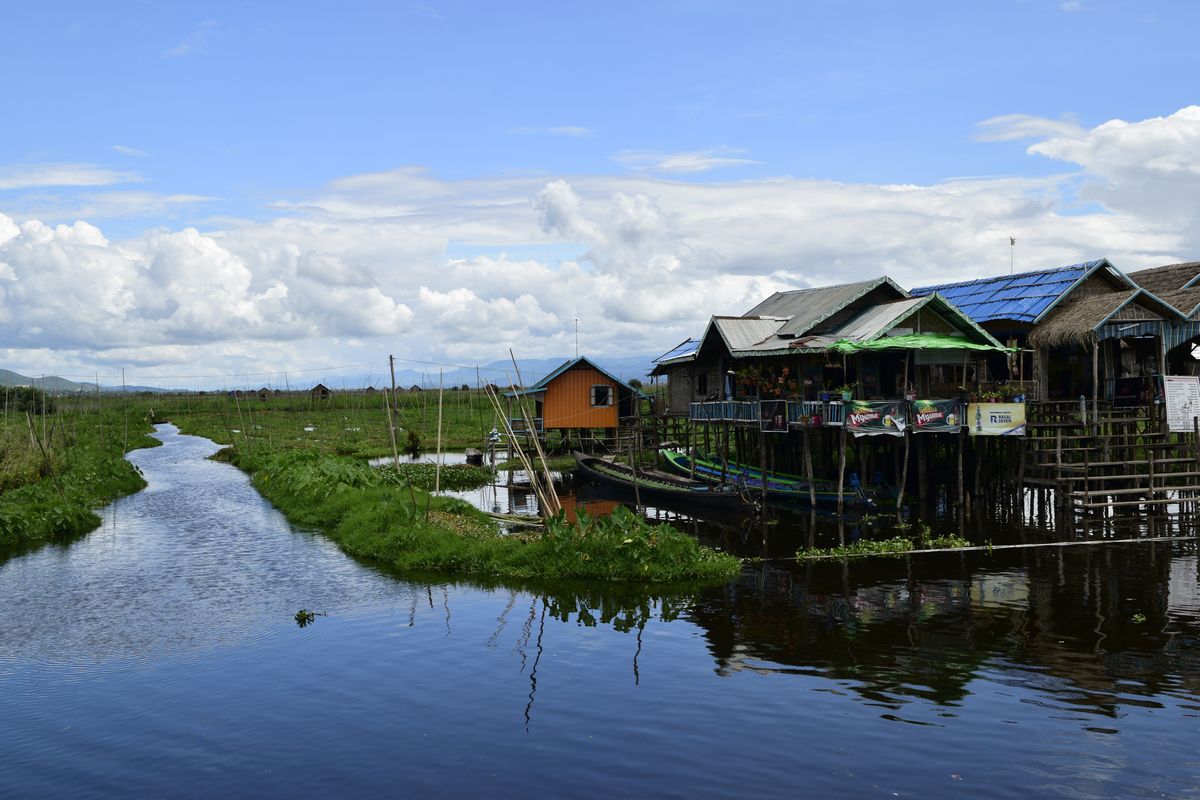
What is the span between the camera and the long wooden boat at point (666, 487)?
A: 28344 millimetres

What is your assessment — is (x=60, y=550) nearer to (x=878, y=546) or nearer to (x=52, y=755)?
(x=52, y=755)

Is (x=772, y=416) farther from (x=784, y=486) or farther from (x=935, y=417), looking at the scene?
(x=935, y=417)

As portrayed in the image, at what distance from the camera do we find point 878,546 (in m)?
21.4

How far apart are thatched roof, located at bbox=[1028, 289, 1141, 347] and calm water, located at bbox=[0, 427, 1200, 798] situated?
8.12 m

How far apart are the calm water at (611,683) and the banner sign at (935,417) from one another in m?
5.80

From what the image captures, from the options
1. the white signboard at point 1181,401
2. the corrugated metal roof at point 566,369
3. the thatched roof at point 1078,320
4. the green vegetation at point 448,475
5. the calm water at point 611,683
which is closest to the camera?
the calm water at point 611,683

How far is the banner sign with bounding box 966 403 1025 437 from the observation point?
85.7 feet

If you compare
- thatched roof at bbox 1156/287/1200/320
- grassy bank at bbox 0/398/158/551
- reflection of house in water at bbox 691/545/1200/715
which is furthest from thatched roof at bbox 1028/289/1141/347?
grassy bank at bbox 0/398/158/551

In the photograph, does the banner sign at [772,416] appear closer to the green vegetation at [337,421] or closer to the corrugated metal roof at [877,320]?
the corrugated metal roof at [877,320]

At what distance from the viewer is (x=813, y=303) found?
31.9 metres

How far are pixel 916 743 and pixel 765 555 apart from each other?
38.4 feet

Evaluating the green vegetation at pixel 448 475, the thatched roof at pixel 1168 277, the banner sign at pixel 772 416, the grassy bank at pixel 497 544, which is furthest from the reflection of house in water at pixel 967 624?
the green vegetation at pixel 448 475

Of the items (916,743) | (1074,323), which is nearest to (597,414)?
(1074,323)

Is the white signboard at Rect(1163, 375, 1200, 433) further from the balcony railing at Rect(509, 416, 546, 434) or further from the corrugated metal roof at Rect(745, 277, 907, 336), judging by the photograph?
the balcony railing at Rect(509, 416, 546, 434)
